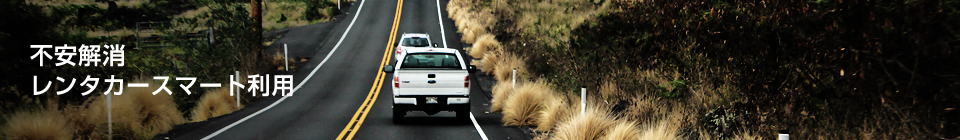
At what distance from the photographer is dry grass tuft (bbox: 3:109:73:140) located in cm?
1034

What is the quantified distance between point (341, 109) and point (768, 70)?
1070cm

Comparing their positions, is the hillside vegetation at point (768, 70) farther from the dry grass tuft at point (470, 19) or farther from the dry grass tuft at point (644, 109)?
the dry grass tuft at point (470, 19)

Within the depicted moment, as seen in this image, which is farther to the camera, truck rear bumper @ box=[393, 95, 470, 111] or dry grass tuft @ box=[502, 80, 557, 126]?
dry grass tuft @ box=[502, 80, 557, 126]

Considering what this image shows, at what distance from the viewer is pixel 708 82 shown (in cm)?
1128

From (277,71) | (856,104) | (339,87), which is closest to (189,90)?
(339,87)

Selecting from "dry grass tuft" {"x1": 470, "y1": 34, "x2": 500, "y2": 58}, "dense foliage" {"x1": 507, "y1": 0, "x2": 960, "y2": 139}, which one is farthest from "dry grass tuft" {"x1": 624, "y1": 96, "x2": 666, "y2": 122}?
"dry grass tuft" {"x1": 470, "y1": 34, "x2": 500, "y2": 58}

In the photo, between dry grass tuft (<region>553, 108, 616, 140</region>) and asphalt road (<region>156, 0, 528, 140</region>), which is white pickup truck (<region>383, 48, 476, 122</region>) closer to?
asphalt road (<region>156, 0, 528, 140</region>)

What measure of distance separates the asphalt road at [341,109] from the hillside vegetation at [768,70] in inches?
65.2

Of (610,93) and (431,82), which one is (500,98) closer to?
(610,93)

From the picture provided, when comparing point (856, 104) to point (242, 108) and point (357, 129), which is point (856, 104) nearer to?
point (357, 129)

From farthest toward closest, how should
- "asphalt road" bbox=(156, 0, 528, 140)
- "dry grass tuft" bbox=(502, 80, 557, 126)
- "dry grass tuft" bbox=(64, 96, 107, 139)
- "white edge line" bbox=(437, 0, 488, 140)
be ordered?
"dry grass tuft" bbox=(502, 80, 557, 126)
"asphalt road" bbox=(156, 0, 528, 140)
"white edge line" bbox=(437, 0, 488, 140)
"dry grass tuft" bbox=(64, 96, 107, 139)

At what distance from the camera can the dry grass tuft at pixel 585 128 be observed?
10.6 m

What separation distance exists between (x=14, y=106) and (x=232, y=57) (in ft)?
31.6

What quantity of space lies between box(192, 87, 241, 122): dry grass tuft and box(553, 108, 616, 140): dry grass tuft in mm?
9417
